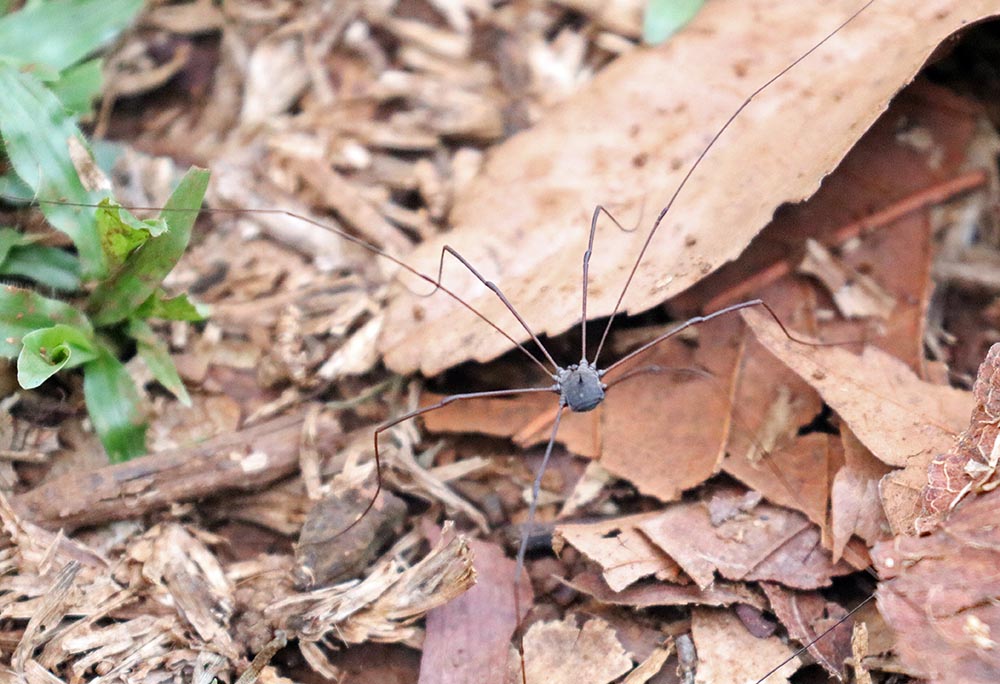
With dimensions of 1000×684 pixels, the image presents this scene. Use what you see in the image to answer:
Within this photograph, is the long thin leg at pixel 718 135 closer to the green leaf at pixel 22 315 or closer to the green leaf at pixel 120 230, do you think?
the green leaf at pixel 120 230

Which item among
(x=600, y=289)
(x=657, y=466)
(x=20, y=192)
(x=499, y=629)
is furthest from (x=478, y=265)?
(x=20, y=192)

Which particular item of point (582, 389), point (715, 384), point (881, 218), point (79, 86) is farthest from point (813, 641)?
point (79, 86)

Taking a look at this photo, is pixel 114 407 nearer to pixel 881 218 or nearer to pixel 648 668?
pixel 648 668

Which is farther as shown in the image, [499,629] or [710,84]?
[710,84]

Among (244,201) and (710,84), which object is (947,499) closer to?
(710,84)

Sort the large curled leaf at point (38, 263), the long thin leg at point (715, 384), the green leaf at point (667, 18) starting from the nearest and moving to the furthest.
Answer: the long thin leg at point (715, 384), the large curled leaf at point (38, 263), the green leaf at point (667, 18)

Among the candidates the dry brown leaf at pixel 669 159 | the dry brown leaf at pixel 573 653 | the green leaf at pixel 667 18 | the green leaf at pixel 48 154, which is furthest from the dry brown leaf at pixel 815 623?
the green leaf at pixel 48 154

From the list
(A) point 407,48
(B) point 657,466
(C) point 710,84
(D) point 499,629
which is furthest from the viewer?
(A) point 407,48
